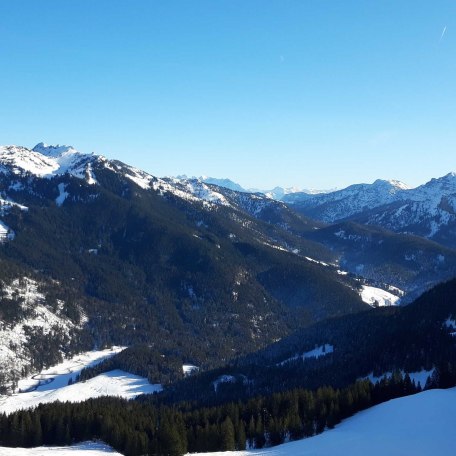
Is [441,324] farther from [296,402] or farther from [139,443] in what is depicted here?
[139,443]

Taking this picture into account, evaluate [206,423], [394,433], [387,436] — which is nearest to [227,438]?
[206,423]

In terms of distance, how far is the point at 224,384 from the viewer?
7785 inches

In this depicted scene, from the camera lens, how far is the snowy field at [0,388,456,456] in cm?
7988

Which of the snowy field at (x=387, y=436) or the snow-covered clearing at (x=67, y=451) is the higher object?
the snow-covered clearing at (x=67, y=451)

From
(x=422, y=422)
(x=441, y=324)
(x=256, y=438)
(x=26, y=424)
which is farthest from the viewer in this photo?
(x=441, y=324)

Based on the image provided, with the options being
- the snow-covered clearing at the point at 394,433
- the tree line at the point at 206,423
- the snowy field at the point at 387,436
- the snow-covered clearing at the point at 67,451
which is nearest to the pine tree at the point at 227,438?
the tree line at the point at 206,423

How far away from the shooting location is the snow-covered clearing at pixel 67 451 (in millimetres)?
89688

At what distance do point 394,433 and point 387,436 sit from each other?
190 centimetres

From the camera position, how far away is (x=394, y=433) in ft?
285

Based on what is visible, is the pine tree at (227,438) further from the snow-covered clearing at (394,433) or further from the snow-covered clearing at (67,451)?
the snow-covered clearing at (67,451)

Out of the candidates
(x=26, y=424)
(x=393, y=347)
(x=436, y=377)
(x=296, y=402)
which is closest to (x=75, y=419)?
(x=26, y=424)

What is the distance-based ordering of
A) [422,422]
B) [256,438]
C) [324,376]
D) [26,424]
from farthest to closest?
[324,376] → [26,424] → [256,438] → [422,422]

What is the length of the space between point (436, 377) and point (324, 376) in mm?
51496

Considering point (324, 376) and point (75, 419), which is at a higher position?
point (75, 419)
